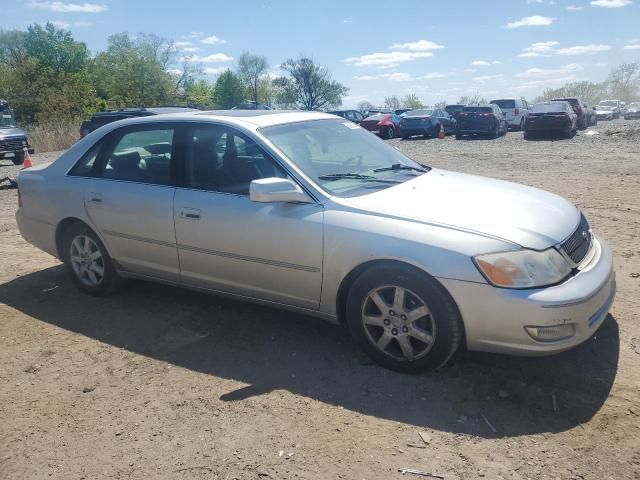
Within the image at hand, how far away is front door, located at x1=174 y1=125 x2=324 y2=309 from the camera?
360 centimetres

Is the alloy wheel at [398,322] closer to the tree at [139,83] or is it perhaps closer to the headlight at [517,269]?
the headlight at [517,269]

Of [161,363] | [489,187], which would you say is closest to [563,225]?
[489,187]

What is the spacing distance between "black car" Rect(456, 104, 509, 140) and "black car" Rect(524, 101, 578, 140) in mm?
1680

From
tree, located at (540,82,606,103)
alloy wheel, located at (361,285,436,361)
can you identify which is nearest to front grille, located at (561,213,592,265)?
alloy wheel, located at (361,285,436,361)

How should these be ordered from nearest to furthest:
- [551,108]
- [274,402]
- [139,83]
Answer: [274,402], [551,108], [139,83]

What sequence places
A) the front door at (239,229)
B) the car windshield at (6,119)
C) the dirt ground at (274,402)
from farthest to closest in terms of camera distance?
the car windshield at (6,119), the front door at (239,229), the dirt ground at (274,402)

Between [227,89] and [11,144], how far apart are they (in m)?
53.3

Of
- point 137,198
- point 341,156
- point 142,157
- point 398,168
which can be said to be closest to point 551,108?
point 398,168

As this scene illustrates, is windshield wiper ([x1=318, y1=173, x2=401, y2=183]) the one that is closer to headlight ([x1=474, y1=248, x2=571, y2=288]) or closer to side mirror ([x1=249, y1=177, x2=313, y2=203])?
side mirror ([x1=249, y1=177, x2=313, y2=203])

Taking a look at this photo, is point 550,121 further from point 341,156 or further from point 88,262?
point 88,262

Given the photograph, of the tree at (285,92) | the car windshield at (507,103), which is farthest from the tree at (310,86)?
the car windshield at (507,103)

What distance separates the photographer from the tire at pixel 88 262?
478cm

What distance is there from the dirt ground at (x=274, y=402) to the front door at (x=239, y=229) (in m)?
0.44

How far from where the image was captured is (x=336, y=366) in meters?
3.56
